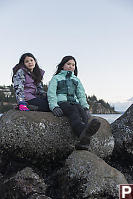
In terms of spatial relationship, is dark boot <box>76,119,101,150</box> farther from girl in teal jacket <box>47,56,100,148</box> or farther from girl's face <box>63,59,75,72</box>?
girl's face <box>63,59,75,72</box>

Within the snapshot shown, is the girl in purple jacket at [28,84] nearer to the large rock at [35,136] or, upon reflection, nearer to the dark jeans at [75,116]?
the large rock at [35,136]

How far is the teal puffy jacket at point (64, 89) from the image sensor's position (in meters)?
5.61

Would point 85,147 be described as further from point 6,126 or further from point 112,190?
point 6,126

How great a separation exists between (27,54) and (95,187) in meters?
3.88

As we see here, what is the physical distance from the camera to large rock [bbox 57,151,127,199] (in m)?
4.31

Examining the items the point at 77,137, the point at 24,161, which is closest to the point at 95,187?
the point at 77,137

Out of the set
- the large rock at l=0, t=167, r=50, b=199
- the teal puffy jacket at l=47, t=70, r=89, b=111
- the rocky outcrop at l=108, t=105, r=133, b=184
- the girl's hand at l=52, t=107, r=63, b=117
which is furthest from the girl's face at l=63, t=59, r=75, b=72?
the large rock at l=0, t=167, r=50, b=199

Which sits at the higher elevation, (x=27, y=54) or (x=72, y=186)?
(x=27, y=54)

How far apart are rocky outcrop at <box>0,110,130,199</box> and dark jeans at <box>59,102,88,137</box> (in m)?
0.20

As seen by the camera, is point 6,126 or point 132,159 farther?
point 132,159

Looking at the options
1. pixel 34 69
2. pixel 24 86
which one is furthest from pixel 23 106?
pixel 34 69

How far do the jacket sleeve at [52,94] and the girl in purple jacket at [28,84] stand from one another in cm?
35

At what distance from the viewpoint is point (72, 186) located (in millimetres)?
4484

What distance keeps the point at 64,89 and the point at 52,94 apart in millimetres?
391
